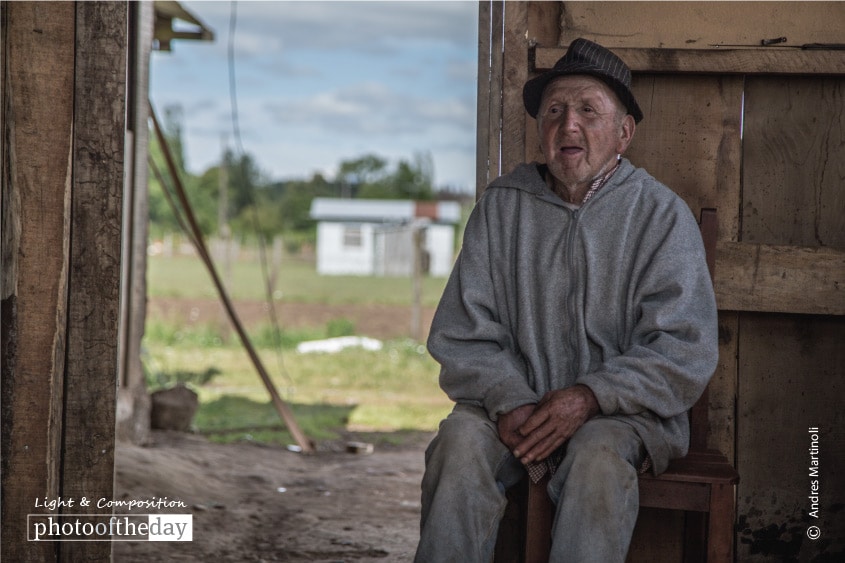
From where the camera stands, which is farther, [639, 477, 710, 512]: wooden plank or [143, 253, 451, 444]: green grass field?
[143, 253, 451, 444]: green grass field

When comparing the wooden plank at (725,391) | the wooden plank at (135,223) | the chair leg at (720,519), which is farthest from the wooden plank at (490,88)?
the wooden plank at (135,223)

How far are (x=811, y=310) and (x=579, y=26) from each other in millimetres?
1241

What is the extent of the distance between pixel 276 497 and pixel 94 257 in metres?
2.97

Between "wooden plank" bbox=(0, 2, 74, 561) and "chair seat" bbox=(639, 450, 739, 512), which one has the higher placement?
"wooden plank" bbox=(0, 2, 74, 561)

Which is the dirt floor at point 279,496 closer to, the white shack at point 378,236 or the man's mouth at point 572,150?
the man's mouth at point 572,150

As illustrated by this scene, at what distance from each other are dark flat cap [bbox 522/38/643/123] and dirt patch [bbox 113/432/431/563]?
2.25m

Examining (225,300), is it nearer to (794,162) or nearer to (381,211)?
(794,162)

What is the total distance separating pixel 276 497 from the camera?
5.48 metres

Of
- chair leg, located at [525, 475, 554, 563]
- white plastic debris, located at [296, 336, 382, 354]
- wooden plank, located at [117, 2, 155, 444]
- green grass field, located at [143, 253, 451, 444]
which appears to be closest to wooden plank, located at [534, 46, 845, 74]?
chair leg, located at [525, 475, 554, 563]

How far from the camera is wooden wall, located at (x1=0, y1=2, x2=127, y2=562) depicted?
2.76m

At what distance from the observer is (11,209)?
2.76 m

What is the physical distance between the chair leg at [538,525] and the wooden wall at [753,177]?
31.3 inches

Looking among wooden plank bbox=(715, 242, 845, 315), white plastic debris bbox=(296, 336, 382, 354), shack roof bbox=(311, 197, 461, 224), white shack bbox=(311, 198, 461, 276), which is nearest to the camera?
wooden plank bbox=(715, 242, 845, 315)

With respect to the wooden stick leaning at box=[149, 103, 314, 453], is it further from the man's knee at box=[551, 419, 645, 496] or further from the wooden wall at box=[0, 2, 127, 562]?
the man's knee at box=[551, 419, 645, 496]
